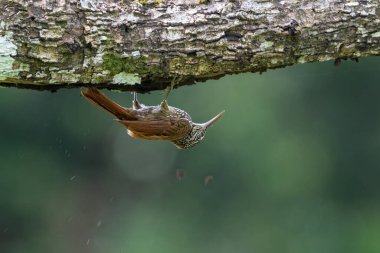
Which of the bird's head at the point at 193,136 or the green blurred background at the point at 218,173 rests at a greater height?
the bird's head at the point at 193,136

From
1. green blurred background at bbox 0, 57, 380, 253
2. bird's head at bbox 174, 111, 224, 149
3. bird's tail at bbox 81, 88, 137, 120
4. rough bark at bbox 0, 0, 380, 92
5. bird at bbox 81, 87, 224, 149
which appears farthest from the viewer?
green blurred background at bbox 0, 57, 380, 253

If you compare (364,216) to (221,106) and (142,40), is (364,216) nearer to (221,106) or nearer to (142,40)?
(221,106)

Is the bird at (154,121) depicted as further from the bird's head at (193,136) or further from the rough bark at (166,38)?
the rough bark at (166,38)

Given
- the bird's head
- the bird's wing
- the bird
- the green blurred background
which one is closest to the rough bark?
the bird

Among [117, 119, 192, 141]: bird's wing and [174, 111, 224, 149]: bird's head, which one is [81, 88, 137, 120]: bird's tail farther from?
[174, 111, 224, 149]: bird's head

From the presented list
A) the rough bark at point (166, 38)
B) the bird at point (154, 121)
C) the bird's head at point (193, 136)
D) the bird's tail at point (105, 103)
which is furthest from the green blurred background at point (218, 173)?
the rough bark at point (166, 38)

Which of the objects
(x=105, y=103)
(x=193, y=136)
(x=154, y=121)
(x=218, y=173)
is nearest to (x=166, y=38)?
(x=105, y=103)
